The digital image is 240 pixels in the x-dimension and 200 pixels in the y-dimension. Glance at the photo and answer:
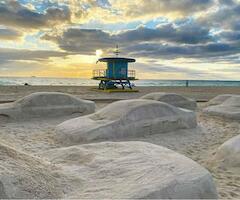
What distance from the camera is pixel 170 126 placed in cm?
1273

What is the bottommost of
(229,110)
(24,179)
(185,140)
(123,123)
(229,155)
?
(185,140)

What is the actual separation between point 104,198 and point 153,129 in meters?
7.57

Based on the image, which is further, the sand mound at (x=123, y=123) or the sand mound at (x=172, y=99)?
the sand mound at (x=172, y=99)

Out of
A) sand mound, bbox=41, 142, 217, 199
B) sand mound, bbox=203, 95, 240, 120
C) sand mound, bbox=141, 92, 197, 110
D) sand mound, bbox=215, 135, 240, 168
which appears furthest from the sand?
sand mound, bbox=141, 92, 197, 110

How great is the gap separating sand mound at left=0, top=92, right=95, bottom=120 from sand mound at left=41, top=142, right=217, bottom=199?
8927 millimetres

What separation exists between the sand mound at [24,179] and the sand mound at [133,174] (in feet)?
1.06

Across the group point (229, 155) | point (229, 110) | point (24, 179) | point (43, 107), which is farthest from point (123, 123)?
point (229, 110)

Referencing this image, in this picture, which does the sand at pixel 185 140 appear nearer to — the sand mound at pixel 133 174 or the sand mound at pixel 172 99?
the sand mound at pixel 133 174

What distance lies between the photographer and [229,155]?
8703mm

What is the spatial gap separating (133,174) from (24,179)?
1.73m

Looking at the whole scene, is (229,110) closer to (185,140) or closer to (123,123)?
(185,140)

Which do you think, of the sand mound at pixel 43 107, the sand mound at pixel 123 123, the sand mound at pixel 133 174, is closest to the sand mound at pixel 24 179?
Result: the sand mound at pixel 133 174

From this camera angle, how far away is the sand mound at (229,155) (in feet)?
27.8

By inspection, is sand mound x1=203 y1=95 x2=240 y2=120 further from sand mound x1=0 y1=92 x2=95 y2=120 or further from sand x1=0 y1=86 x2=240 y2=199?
sand mound x1=0 y1=92 x2=95 y2=120
